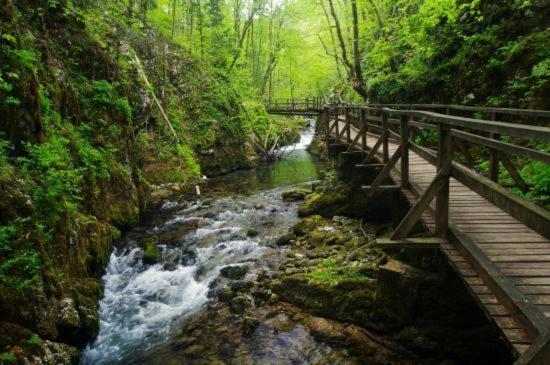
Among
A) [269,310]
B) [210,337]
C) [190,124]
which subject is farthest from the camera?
[190,124]

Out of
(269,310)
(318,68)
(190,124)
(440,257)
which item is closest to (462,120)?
(440,257)

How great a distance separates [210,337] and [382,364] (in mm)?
3436

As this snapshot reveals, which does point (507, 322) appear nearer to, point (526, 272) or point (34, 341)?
point (526, 272)

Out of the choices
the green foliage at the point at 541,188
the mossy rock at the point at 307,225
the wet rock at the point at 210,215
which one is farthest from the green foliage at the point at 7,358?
the wet rock at the point at 210,215

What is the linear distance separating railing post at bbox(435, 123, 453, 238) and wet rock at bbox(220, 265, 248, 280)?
20.2 ft

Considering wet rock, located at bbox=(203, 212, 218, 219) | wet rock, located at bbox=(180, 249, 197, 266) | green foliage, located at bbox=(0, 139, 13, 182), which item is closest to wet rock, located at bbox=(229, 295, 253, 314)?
wet rock, located at bbox=(180, 249, 197, 266)

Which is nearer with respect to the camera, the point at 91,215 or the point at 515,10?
the point at 91,215

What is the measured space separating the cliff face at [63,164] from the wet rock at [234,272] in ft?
10.5

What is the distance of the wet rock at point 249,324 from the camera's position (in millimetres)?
7166

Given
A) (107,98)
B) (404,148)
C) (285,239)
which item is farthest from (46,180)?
(285,239)

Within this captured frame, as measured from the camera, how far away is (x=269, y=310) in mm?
7840

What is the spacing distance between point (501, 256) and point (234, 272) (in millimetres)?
7036

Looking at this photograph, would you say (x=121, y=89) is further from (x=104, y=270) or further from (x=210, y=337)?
(x=210, y=337)

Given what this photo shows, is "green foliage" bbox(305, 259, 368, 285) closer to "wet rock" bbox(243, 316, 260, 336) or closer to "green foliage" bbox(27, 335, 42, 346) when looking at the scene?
"wet rock" bbox(243, 316, 260, 336)
